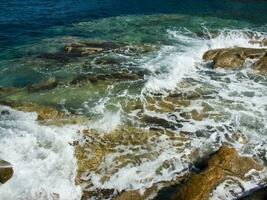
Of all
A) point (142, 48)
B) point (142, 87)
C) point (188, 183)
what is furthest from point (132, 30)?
point (188, 183)

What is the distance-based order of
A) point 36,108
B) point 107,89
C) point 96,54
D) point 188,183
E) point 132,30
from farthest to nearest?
point 132,30 → point 96,54 → point 107,89 → point 36,108 → point 188,183

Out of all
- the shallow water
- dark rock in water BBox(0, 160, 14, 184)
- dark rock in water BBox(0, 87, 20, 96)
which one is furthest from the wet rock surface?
dark rock in water BBox(0, 160, 14, 184)

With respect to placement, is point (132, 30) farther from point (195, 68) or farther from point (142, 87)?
point (142, 87)

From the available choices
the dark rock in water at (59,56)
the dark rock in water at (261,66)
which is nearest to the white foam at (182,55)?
the dark rock in water at (261,66)

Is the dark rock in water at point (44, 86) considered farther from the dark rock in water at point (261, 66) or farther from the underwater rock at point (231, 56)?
the dark rock in water at point (261, 66)

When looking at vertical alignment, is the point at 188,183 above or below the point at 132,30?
above

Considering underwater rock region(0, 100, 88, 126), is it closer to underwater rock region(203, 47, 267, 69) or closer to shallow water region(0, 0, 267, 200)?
shallow water region(0, 0, 267, 200)
